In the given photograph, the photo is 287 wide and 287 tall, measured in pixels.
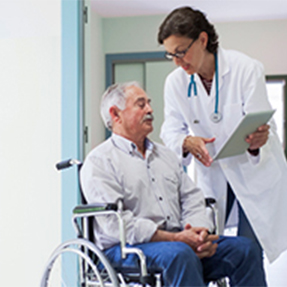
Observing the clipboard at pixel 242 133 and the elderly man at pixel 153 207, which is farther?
the clipboard at pixel 242 133

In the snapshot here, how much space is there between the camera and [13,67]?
2.77 meters

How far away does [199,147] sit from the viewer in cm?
241

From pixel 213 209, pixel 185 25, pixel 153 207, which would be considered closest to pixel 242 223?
pixel 213 209

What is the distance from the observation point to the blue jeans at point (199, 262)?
1879mm

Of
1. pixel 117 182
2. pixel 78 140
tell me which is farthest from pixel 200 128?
pixel 78 140

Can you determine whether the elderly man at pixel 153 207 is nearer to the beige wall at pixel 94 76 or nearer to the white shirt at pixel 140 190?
the white shirt at pixel 140 190

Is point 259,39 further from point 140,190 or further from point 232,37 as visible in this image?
point 140,190

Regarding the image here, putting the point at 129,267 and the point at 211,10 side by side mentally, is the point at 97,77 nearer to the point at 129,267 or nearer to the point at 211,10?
the point at 211,10

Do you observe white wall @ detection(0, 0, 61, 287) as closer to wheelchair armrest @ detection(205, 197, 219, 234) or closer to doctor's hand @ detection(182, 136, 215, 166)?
doctor's hand @ detection(182, 136, 215, 166)

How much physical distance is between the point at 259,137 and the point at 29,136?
4.02 ft

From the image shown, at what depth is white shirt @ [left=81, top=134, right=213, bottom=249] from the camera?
6.93ft

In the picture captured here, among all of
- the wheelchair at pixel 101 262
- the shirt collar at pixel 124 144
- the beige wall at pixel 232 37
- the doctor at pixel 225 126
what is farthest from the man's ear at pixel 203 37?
the beige wall at pixel 232 37

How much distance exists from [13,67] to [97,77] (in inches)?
31.5

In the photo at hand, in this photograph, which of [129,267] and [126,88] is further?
→ [126,88]
